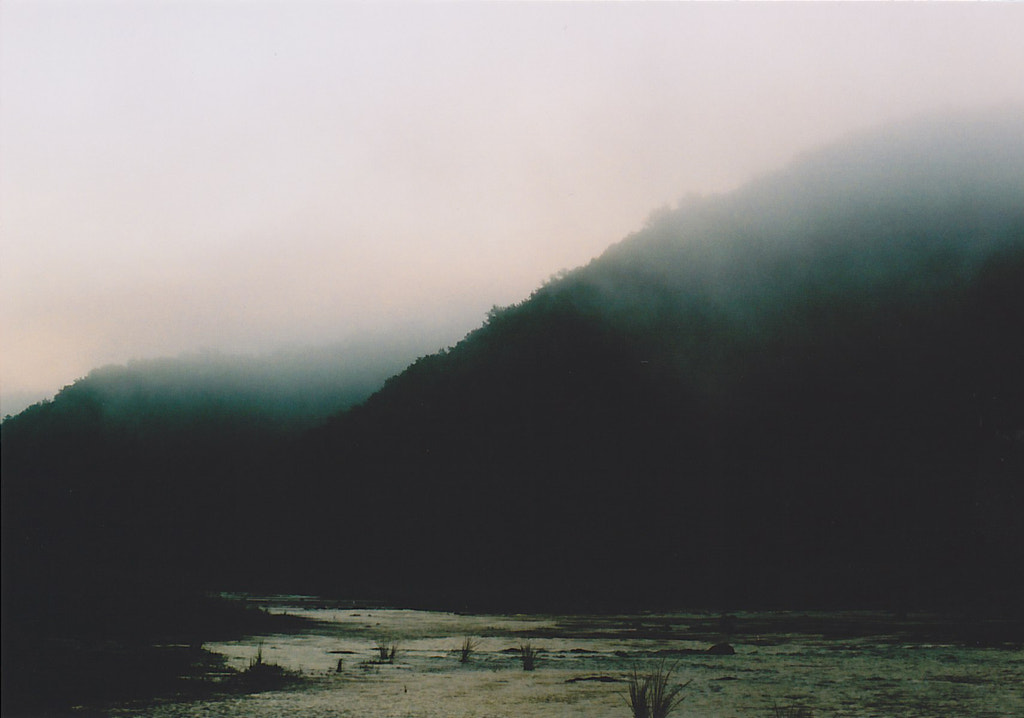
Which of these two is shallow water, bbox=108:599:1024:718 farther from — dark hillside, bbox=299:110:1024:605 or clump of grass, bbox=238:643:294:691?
dark hillside, bbox=299:110:1024:605

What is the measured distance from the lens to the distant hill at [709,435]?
56.8 m

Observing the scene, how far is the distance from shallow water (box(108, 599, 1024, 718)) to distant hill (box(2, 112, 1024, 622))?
20007 mm

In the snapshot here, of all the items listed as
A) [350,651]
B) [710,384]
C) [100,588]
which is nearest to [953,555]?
[710,384]

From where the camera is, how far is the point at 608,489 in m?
73.6

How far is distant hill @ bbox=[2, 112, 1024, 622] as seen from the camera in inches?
2234

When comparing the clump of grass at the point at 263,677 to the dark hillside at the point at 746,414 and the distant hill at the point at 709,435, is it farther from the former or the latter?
the dark hillside at the point at 746,414

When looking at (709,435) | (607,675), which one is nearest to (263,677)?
(607,675)

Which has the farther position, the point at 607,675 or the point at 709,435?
the point at 709,435

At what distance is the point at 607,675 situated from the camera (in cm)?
1554

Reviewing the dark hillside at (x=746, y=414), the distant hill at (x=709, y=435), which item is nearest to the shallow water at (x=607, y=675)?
the distant hill at (x=709, y=435)

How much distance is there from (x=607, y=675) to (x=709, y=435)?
59.4m

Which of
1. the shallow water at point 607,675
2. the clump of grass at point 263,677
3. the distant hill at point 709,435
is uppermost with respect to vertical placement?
the distant hill at point 709,435

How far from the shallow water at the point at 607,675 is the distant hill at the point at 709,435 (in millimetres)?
20007

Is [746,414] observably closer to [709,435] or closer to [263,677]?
[709,435]
